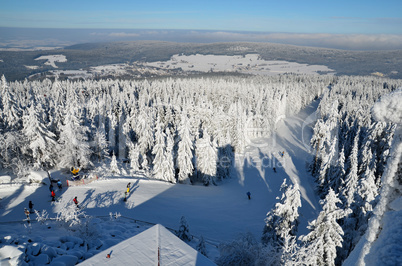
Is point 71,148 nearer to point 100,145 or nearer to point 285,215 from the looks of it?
point 100,145

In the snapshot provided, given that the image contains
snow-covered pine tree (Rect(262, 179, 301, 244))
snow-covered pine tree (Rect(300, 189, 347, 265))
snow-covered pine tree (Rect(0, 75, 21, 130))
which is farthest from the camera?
snow-covered pine tree (Rect(0, 75, 21, 130))

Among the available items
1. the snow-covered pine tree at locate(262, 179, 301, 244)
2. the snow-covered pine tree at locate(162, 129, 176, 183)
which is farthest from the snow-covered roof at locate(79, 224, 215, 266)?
the snow-covered pine tree at locate(162, 129, 176, 183)

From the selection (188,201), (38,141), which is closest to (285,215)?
(188,201)

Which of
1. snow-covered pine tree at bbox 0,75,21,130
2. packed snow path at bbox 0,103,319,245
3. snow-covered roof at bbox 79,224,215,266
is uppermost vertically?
snow-covered pine tree at bbox 0,75,21,130

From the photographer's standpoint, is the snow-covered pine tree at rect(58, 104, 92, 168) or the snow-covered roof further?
the snow-covered pine tree at rect(58, 104, 92, 168)

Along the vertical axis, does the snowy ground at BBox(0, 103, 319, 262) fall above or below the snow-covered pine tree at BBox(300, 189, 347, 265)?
below

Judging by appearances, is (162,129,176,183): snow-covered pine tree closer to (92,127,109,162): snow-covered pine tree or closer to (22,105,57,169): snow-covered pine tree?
(92,127,109,162): snow-covered pine tree

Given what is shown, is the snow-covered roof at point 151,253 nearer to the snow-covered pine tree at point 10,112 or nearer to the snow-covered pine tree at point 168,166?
the snow-covered pine tree at point 168,166

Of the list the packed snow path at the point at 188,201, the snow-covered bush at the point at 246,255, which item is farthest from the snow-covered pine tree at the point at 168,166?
the snow-covered bush at the point at 246,255
